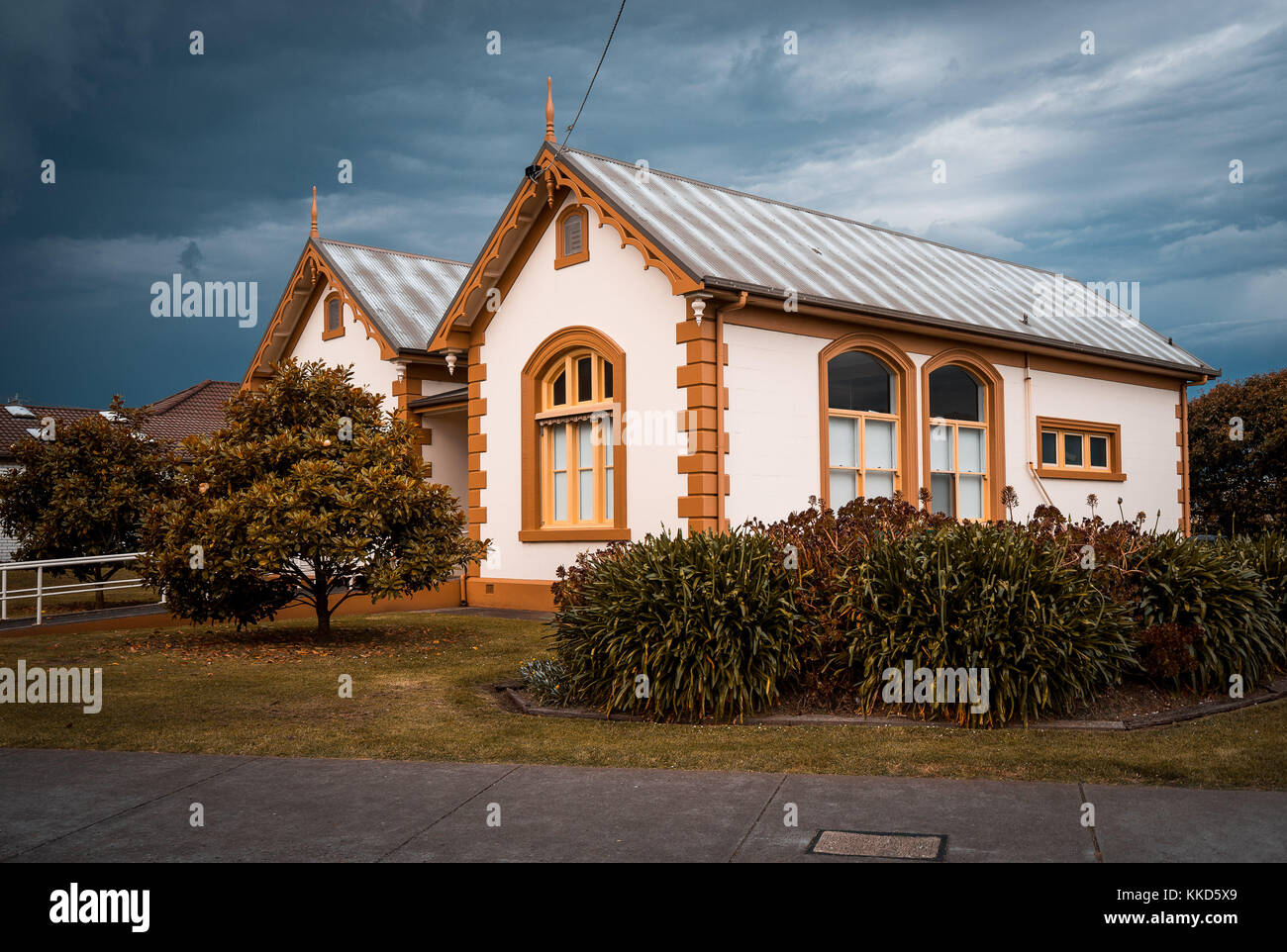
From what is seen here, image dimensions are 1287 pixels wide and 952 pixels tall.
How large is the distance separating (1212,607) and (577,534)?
8852 mm

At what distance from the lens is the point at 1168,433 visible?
21.5 meters

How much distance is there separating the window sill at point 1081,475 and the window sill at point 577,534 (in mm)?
7725

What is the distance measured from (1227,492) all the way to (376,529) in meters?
21.6

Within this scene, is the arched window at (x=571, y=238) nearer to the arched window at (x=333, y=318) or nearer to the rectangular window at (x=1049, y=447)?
the arched window at (x=333, y=318)

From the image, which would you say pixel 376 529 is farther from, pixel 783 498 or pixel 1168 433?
pixel 1168 433

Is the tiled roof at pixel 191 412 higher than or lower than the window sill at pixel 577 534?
higher

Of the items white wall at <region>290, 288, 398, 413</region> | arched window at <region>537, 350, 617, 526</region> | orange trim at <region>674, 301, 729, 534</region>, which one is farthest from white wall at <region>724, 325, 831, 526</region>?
white wall at <region>290, 288, 398, 413</region>

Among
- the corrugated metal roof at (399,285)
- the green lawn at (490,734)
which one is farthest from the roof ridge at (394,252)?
the green lawn at (490,734)

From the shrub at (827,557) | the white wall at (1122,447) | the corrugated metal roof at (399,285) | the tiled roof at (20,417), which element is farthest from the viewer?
the tiled roof at (20,417)

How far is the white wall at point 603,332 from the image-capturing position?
14766 mm

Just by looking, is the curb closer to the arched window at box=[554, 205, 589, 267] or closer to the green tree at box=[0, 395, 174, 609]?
the arched window at box=[554, 205, 589, 267]

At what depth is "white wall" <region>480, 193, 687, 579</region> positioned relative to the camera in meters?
14.8

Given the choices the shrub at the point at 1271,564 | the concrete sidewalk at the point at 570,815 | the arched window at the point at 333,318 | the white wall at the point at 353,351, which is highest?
the arched window at the point at 333,318
